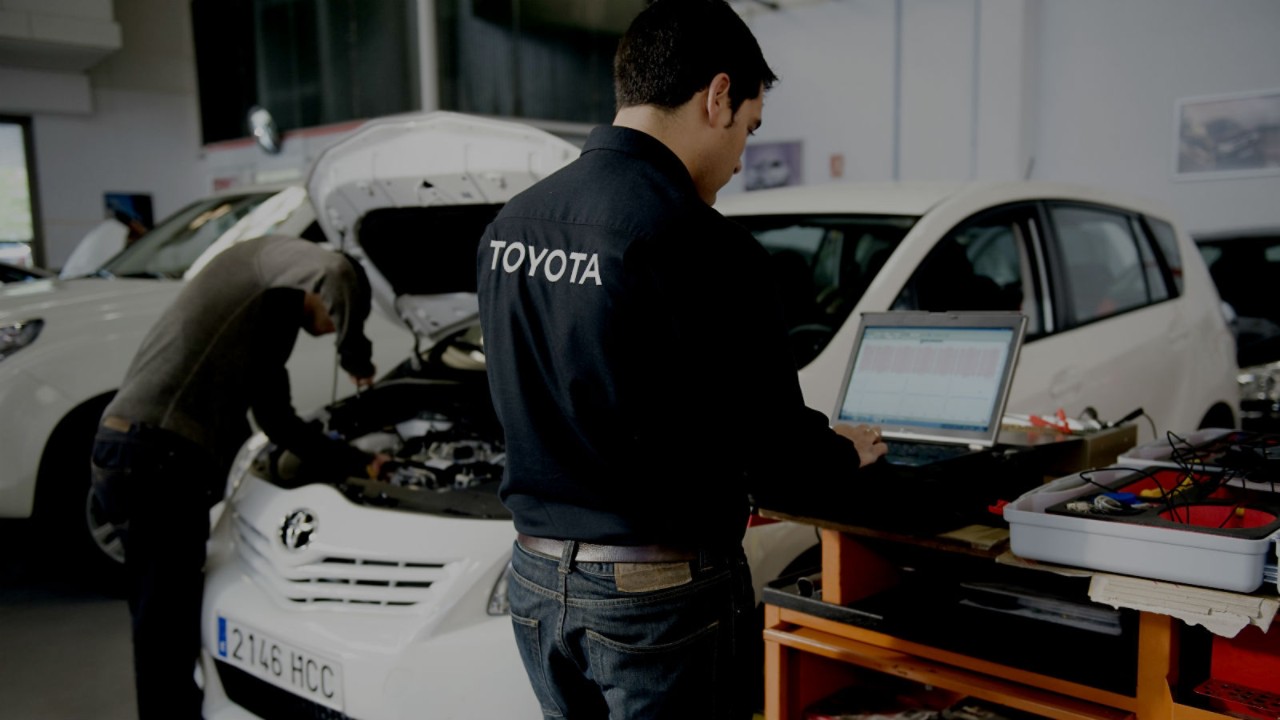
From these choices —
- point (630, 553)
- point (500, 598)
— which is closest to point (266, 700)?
point (500, 598)

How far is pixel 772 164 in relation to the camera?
9.62 m

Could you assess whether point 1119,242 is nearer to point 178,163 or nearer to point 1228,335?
point 1228,335

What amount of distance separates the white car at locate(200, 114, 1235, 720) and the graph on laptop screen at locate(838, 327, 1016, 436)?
0.30 metres

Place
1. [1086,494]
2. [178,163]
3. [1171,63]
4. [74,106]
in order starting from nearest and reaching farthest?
Result: [1086,494] → [1171,63] → [74,106] → [178,163]

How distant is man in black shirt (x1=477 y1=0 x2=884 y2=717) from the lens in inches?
48.5

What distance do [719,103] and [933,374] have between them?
1017mm

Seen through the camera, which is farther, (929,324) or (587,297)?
(929,324)

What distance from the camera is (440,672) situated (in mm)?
2043

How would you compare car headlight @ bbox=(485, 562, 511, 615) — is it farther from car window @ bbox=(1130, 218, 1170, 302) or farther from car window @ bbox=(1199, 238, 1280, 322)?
car window @ bbox=(1199, 238, 1280, 322)

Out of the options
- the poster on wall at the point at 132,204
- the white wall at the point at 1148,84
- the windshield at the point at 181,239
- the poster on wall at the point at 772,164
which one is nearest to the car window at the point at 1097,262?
the windshield at the point at 181,239

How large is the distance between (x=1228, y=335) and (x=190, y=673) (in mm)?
3667

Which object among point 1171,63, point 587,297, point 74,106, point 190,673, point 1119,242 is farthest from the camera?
point 74,106

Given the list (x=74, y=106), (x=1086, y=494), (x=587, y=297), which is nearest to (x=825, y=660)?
(x=1086, y=494)

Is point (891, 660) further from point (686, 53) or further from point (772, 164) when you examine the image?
point (772, 164)
